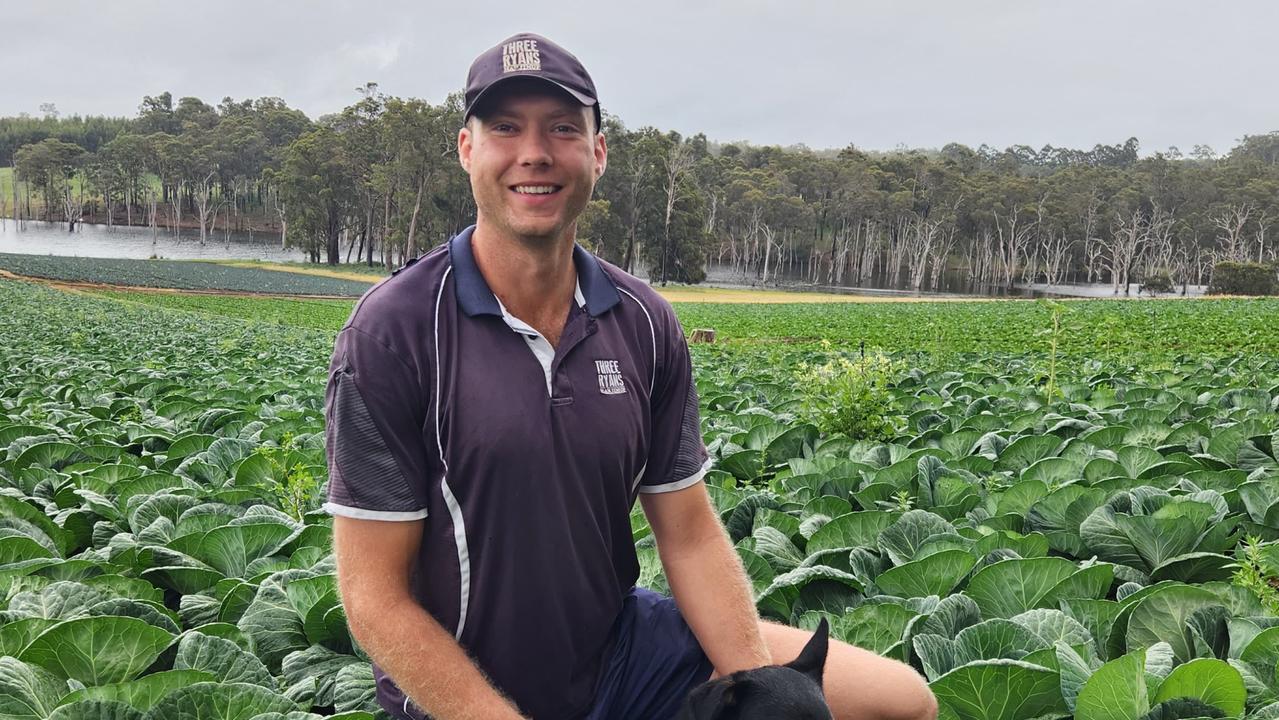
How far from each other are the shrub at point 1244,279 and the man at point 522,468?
244 ft

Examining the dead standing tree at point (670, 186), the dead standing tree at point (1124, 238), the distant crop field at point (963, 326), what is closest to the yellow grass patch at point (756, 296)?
the dead standing tree at point (670, 186)

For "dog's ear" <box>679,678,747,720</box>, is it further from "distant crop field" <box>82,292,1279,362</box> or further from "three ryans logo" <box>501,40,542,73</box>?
"distant crop field" <box>82,292,1279,362</box>

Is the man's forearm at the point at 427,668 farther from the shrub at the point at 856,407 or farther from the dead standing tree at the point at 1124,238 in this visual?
the dead standing tree at the point at 1124,238

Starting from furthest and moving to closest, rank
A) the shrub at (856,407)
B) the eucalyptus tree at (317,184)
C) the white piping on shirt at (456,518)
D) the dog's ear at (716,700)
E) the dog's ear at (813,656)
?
the eucalyptus tree at (317,184) < the shrub at (856,407) < the white piping on shirt at (456,518) < the dog's ear at (813,656) < the dog's ear at (716,700)

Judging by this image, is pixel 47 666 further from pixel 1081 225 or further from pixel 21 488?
pixel 1081 225

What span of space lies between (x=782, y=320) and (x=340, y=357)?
3176 centimetres

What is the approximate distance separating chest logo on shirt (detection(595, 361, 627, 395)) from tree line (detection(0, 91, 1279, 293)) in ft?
204

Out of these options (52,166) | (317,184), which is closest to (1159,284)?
(317,184)

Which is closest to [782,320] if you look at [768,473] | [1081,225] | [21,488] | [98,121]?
[768,473]

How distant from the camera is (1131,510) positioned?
389 cm

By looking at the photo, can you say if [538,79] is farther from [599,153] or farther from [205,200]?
[205,200]

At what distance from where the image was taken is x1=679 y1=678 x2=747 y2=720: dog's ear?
1.73m

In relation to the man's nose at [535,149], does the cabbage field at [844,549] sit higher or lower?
lower

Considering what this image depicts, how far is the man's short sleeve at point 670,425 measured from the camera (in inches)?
93.4
